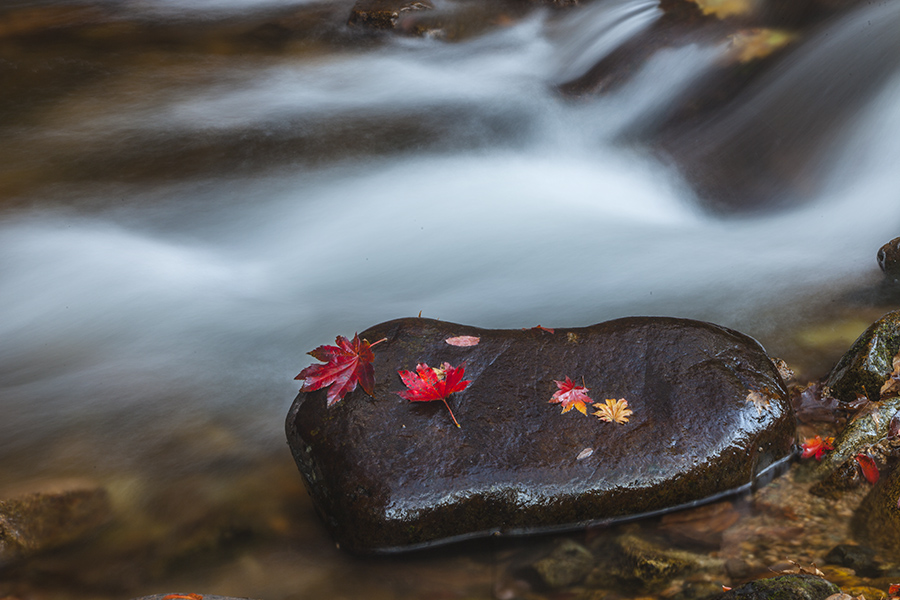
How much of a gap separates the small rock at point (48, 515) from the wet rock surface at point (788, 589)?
293cm

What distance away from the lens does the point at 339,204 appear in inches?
232

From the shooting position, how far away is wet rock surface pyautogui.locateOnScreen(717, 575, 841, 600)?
7.13 ft

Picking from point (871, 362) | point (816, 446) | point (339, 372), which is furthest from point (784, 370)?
point (339, 372)

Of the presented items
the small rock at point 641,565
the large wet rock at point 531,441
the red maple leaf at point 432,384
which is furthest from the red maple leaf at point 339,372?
the small rock at point 641,565

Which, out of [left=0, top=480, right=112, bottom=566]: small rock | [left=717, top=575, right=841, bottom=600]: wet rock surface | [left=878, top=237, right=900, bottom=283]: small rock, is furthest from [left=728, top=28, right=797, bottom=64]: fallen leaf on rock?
[left=0, top=480, right=112, bottom=566]: small rock

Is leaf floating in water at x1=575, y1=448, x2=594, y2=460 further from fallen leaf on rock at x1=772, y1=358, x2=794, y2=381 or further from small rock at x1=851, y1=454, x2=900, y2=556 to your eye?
fallen leaf on rock at x1=772, y1=358, x2=794, y2=381

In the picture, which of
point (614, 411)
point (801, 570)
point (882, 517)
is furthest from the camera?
point (614, 411)

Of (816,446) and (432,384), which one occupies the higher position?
(432,384)

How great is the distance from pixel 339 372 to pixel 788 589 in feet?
6.51

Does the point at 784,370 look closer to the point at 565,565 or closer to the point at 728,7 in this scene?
the point at 565,565

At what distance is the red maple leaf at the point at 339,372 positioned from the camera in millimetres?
2975

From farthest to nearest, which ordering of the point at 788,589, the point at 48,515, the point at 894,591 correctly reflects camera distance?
the point at 48,515, the point at 894,591, the point at 788,589

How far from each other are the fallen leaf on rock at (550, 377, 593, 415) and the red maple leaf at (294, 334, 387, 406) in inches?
34.4

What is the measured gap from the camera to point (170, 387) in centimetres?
402
